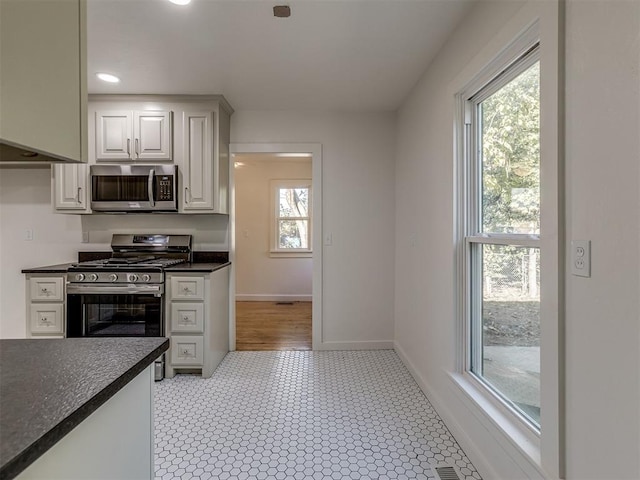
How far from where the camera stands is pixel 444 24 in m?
1.95

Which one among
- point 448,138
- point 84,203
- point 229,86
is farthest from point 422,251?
point 84,203

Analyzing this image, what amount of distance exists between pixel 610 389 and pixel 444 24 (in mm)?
1940

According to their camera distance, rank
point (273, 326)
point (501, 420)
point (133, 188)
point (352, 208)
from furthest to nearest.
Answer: point (273, 326), point (352, 208), point (133, 188), point (501, 420)

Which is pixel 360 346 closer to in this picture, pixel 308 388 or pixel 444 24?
pixel 308 388

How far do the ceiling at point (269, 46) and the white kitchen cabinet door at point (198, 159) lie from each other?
0.25 metres

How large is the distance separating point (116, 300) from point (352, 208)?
7.38ft

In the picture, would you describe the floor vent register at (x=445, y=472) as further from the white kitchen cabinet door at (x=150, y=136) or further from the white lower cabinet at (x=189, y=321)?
the white kitchen cabinet door at (x=150, y=136)

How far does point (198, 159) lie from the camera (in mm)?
2979

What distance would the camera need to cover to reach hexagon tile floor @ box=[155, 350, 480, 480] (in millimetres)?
1734

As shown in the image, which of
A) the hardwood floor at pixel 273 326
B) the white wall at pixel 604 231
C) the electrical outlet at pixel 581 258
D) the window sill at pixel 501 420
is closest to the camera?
the white wall at pixel 604 231

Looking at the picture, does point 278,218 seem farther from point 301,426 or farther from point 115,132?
point 301,426

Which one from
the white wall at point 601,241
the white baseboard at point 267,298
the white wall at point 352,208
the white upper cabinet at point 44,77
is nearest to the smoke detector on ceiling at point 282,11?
the white wall at point 601,241

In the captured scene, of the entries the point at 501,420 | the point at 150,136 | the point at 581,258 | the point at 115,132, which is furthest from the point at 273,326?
the point at 581,258

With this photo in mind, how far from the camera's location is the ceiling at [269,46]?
1819 millimetres
